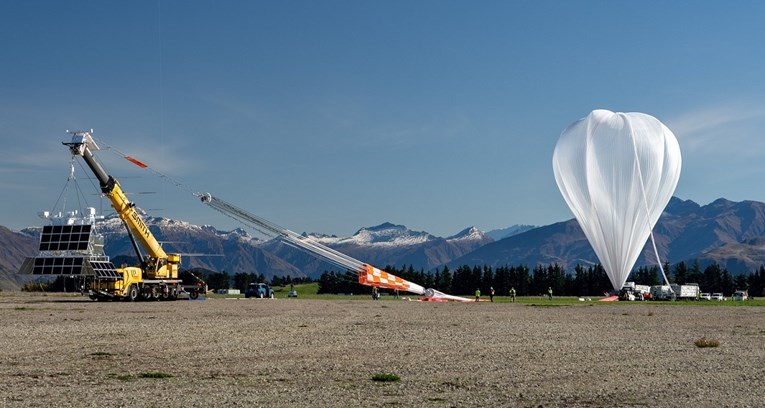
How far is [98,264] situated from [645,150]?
5229cm

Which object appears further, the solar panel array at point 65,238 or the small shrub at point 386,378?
the solar panel array at point 65,238

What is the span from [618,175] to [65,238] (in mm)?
56743

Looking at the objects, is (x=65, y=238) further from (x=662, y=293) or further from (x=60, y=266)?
(x=662, y=293)

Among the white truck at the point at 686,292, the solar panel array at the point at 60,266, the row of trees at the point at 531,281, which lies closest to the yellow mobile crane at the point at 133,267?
the solar panel array at the point at 60,266

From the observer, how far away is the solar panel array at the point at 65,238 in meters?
78.4

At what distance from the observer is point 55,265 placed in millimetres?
78750

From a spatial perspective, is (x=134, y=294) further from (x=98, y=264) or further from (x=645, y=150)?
(x=645, y=150)

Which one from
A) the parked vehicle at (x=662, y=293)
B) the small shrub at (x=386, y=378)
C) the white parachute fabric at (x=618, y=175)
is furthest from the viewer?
the parked vehicle at (x=662, y=293)

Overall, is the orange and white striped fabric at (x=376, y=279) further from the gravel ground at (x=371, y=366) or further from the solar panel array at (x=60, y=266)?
the gravel ground at (x=371, y=366)

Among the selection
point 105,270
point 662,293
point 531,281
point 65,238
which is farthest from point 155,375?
point 531,281

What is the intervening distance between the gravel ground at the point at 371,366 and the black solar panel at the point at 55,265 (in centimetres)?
4485

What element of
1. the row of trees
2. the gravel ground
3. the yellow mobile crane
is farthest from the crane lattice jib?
the row of trees

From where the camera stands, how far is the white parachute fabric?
78000mm

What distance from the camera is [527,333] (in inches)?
1241
